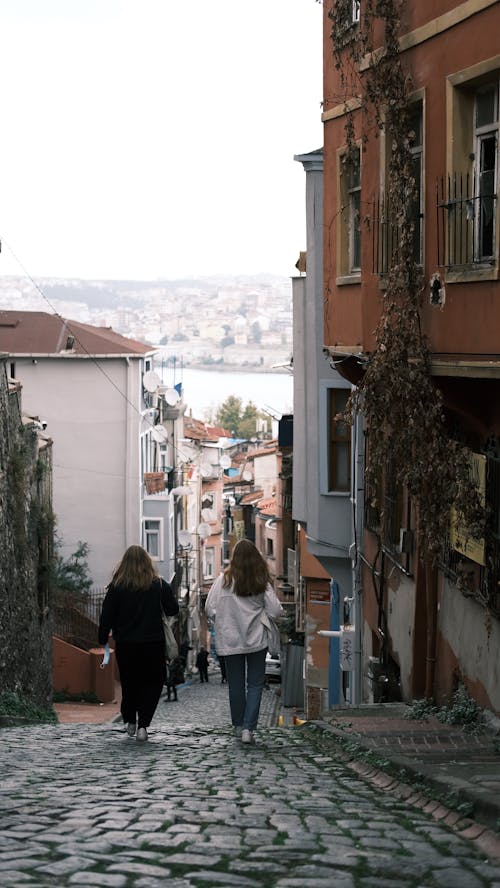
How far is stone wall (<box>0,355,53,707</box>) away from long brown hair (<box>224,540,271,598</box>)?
1007 centimetres

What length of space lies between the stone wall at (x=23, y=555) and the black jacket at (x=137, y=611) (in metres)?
9.49

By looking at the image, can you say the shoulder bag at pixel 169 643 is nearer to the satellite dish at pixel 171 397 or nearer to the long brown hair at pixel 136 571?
the long brown hair at pixel 136 571

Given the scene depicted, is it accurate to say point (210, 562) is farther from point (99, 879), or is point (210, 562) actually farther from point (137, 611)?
point (99, 879)

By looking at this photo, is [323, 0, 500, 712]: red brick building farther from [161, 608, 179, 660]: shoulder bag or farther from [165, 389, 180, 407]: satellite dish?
[165, 389, 180, 407]: satellite dish

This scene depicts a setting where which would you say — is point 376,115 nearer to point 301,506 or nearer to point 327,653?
point 301,506

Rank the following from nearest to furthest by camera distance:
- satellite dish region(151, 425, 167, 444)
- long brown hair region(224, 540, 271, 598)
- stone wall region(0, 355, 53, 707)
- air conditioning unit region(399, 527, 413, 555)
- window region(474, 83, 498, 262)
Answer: window region(474, 83, 498, 262) → long brown hair region(224, 540, 271, 598) → air conditioning unit region(399, 527, 413, 555) → stone wall region(0, 355, 53, 707) → satellite dish region(151, 425, 167, 444)

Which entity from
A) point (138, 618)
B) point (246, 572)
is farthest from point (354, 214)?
point (138, 618)

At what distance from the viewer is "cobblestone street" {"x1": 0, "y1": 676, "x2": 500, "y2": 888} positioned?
5445 mm

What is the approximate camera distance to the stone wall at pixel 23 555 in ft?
71.8

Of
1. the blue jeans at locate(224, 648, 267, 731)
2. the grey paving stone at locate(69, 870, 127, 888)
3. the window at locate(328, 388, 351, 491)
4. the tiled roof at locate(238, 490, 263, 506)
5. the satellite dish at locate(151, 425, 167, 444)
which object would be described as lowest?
the tiled roof at locate(238, 490, 263, 506)

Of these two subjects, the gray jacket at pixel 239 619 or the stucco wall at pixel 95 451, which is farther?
the stucco wall at pixel 95 451

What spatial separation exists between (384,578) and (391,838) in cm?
1159

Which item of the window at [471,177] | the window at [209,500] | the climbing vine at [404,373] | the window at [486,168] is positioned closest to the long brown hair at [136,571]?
the climbing vine at [404,373]

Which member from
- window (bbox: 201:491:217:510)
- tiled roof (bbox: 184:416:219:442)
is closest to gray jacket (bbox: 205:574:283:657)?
window (bbox: 201:491:217:510)
